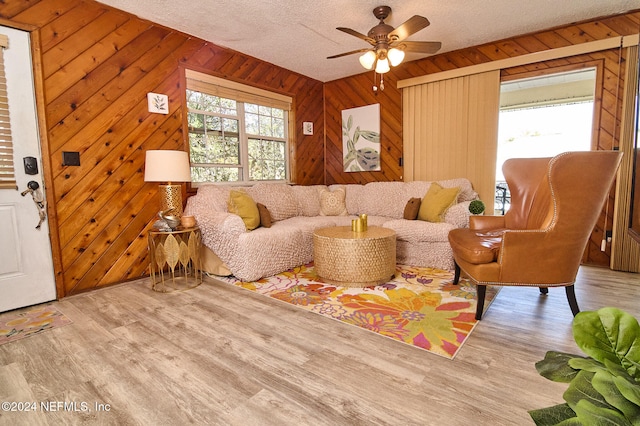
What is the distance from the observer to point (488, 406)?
4.30 feet

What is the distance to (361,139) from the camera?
4.73 meters

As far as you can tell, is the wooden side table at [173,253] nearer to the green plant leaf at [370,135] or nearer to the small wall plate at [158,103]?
the small wall plate at [158,103]

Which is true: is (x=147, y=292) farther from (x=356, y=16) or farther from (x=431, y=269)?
(x=356, y=16)

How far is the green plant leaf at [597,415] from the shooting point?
35 centimetres

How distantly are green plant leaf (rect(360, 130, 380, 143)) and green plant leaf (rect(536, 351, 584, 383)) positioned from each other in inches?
169

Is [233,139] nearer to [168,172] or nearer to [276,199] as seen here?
[276,199]

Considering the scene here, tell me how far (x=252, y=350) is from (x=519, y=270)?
169cm

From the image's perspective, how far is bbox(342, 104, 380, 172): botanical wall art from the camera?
4605mm

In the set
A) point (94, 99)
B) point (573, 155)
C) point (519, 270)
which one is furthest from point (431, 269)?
point (94, 99)

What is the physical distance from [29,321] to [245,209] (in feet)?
5.79

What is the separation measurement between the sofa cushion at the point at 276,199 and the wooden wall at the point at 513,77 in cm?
139

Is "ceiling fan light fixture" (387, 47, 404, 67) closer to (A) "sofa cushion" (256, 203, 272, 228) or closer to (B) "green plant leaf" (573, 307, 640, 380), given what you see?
(A) "sofa cushion" (256, 203, 272, 228)

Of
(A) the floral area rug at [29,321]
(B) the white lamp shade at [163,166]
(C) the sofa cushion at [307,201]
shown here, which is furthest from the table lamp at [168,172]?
(C) the sofa cushion at [307,201]

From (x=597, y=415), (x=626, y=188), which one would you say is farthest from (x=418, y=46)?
(x=597, y=415)
